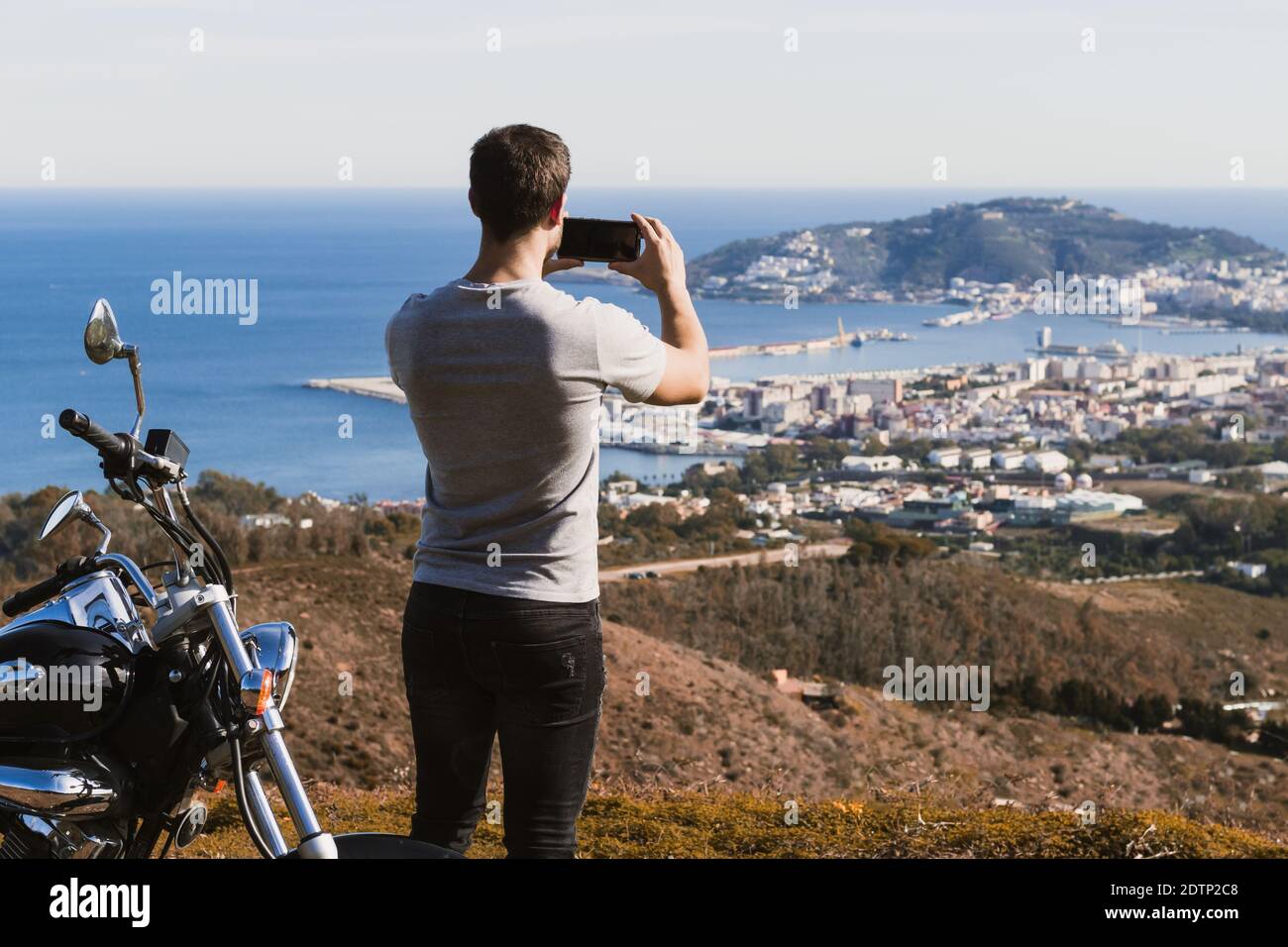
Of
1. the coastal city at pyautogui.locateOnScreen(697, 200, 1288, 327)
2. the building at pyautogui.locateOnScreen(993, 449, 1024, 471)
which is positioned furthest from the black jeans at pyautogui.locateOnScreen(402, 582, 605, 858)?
the coastal city at pyautogui.locateOnScreen(697, 200, 1288, 327)

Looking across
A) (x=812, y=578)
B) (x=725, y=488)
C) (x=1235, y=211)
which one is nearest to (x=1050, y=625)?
(x=812, y=578)

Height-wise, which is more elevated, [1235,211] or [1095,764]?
[1235,211]

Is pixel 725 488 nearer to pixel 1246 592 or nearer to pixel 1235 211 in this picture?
pixel 1246 592

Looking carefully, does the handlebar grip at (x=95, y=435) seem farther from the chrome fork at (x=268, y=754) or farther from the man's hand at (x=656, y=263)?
the man's hand at (x=656, y=263)

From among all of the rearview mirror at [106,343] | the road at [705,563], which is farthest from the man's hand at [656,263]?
the road at [705,563]

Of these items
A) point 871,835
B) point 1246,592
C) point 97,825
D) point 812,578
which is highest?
point 97,825

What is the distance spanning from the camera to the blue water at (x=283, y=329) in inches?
1358

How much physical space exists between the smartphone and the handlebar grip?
757 mm

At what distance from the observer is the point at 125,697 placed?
81.5 inches

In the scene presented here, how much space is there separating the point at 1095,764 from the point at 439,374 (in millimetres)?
11139

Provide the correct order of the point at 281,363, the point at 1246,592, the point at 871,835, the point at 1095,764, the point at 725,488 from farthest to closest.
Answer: the point at 281,363 < the point at 725,488 < the point at 1246,592 < the point at 1095,764 < the point at 871,835

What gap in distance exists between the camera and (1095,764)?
12.1 m

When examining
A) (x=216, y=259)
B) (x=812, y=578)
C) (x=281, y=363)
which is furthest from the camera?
(x=216, y=259)

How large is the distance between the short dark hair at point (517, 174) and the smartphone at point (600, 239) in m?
0.17
